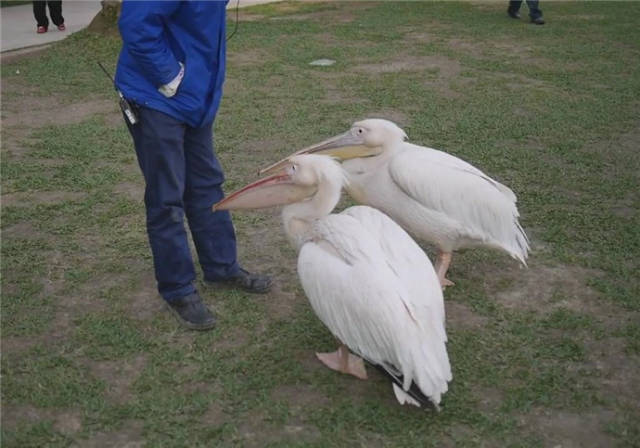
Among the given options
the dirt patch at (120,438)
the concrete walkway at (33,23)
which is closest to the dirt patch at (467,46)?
the concrete walkway at (33,23)

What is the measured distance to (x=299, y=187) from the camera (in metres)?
2.87

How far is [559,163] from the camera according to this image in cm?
461

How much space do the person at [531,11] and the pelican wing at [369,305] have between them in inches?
299

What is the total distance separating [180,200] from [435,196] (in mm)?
1046

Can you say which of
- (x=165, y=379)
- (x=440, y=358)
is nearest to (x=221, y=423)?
(x=165, y=379)

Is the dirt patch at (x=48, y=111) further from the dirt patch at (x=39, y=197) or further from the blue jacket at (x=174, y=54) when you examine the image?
the blue jacket at (x=174, y=54)

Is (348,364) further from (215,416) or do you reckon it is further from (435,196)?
(435,196)

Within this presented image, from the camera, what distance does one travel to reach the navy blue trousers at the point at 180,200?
2.71 m

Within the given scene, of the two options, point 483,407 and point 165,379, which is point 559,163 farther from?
point 165,379

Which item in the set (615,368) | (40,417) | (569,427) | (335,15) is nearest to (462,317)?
(615,368)

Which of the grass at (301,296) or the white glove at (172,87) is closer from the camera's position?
the grass at (301,296)

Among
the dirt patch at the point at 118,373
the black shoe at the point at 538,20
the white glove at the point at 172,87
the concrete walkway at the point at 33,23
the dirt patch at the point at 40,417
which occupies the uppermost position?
the white glove at the point at 172,87

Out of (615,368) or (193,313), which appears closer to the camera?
(615,368)

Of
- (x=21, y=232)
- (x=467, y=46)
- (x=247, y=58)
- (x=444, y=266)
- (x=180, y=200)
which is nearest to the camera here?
(x=180, y=200)
